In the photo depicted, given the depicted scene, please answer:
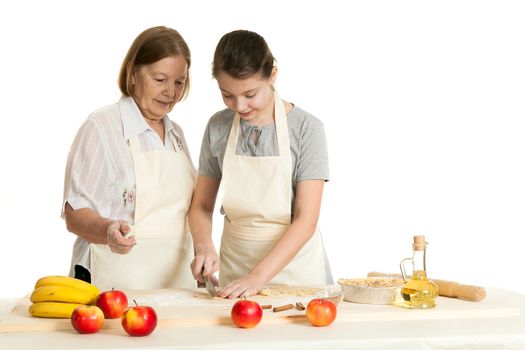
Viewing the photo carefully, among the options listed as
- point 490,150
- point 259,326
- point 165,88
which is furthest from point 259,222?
point 490,150

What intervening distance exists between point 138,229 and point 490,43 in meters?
3.18

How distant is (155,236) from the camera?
3.04m

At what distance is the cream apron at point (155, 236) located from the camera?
298cm

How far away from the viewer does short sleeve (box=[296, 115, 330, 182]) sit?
9.48 ft

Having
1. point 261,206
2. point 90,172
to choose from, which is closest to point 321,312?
point 261,206

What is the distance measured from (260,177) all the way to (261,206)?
107mm

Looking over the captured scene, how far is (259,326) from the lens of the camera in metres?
2.17

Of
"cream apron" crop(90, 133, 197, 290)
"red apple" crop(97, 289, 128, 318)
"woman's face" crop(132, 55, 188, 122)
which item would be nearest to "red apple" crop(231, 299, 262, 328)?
"red apple" crop(97, 289, 128, 318)

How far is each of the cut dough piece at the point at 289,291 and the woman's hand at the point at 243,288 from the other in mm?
31

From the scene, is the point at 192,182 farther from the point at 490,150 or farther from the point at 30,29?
the point at 490,150

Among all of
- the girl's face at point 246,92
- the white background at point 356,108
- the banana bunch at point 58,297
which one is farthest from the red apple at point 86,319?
the white background at point 356,108

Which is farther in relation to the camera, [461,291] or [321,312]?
[461,291]

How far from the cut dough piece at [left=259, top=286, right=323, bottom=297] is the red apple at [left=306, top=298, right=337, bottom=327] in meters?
0.39

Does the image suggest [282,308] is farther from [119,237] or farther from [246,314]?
[119,237]
